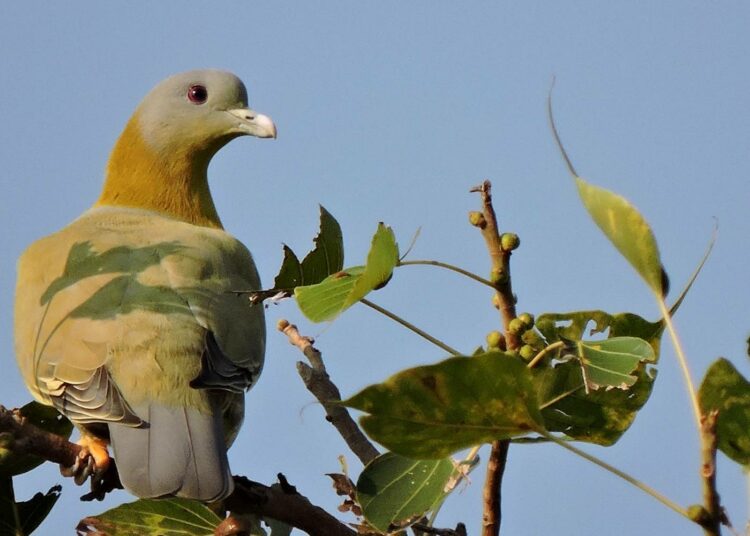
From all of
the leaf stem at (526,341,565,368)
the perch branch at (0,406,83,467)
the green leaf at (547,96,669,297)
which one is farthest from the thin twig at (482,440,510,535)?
the perch branch at (0,406,83,467)

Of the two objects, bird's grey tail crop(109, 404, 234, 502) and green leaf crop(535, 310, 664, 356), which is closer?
green leaf crop(535, 310, 664, 356)

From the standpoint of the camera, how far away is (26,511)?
300 cm

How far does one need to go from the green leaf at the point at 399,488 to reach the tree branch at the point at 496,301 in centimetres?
20

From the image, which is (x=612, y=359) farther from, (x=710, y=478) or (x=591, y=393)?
(x=710, y=478)

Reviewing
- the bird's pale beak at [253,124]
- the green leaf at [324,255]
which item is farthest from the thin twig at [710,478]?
the bird's pale beak at [253,124]

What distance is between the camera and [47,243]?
4.76m

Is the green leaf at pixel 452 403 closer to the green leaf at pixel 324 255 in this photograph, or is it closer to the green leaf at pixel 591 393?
the green leaf at pixel 591 393

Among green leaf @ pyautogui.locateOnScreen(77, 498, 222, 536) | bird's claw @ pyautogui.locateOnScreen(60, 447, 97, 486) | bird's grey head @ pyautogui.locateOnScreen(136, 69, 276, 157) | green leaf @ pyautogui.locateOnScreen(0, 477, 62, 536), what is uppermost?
bird's grey head @ pyautogui.locateOnScreen(136, 69, 276, 157)

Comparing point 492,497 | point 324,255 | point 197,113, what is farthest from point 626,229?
point 197,113

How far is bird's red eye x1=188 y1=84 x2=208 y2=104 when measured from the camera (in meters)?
5.81

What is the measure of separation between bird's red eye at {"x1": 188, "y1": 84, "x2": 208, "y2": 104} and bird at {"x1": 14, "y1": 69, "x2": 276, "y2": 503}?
0.93 metres

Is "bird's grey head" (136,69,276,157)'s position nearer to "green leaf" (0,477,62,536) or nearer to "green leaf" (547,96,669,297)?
"green leaf" (0,477,62,536)

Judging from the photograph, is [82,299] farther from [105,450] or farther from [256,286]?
[256,286]

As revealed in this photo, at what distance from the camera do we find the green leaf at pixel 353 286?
6.47ft
